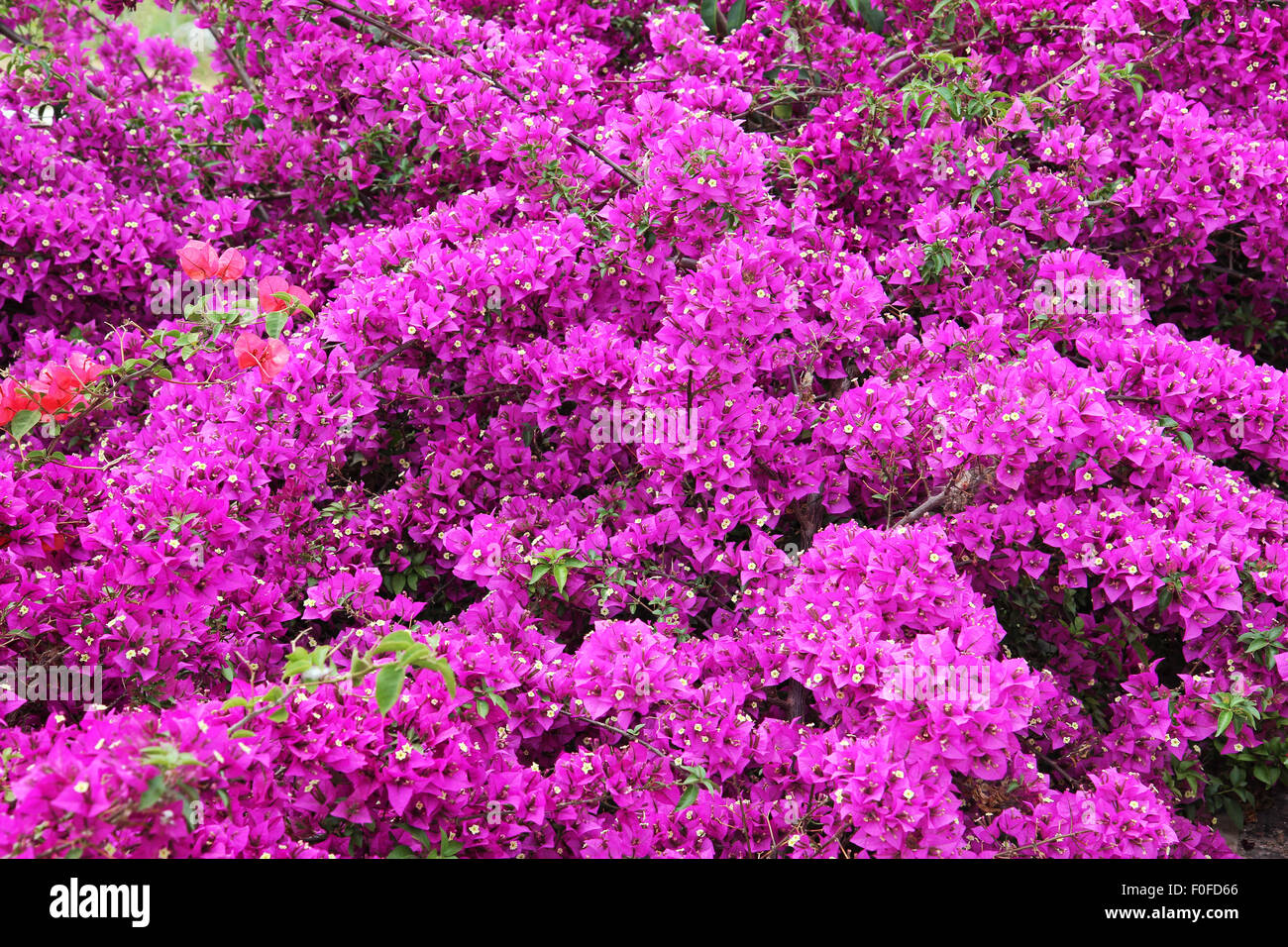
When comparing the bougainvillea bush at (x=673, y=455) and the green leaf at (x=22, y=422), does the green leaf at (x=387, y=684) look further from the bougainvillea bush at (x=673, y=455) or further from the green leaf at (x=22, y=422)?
the green leaf at (x=22, y=422)

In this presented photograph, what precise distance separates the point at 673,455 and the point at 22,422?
4.38 ft

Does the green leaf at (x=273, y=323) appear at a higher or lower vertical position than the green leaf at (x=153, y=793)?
higher

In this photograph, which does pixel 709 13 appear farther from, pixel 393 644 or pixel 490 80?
pixel 393 644

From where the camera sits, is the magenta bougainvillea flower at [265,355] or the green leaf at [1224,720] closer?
the green leaf at [1224,720]

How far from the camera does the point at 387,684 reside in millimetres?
1386

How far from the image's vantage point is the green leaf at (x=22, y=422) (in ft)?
6.96

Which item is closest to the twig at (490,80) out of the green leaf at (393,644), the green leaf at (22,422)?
the green leaf at (22,422)

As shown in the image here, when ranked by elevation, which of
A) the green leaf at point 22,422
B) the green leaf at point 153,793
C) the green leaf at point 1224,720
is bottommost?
the green leaf at point 1224,720

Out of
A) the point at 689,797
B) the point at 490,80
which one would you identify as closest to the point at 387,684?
the point at 689,797

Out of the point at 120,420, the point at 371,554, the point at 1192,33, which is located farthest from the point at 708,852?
the point at 1192,33

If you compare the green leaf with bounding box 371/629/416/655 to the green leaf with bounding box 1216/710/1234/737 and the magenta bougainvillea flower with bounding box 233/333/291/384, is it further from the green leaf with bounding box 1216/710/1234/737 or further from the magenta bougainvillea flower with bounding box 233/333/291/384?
the green leaf with bounding box 1216/710/1234/737

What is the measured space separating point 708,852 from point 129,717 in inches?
36.9

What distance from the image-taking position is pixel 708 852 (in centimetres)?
178

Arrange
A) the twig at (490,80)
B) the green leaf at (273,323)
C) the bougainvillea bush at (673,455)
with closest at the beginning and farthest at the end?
1. the bougainvillea bush at (673,455)
2. the green leaf at (273,323)
3. the twig at (490,80)
